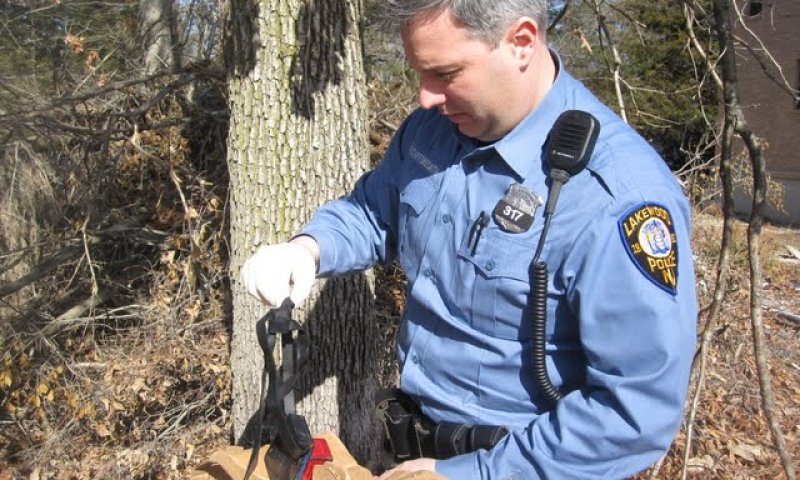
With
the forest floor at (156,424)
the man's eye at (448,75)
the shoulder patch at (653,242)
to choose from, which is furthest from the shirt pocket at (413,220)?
the forest floor at (156,424)

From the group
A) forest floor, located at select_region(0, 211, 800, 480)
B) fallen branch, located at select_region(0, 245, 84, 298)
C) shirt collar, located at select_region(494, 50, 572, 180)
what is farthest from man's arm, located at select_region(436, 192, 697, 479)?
fallen branch, located at select_region(0, 245, 84, 298)

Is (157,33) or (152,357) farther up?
(157,33)

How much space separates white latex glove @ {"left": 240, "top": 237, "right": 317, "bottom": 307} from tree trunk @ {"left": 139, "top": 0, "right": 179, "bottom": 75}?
335cm

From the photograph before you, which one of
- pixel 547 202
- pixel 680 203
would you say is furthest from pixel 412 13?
pixel 680 203

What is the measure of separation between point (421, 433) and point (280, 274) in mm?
596

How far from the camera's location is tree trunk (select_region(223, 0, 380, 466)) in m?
2.89

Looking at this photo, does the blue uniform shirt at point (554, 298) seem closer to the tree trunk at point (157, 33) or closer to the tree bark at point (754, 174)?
the tree bark at point (754, 174)

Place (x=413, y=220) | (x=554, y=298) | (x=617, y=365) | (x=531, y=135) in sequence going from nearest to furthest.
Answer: (x=617, y=365), (x=554, y=298), (x=531, y=135), (x=413, y=220)

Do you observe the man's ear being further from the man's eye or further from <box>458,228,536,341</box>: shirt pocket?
<box>458,228,536,341</box>: shirt pocket

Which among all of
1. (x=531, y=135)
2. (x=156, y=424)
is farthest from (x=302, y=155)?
(x=156, y=424)

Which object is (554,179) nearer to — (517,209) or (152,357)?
(517,209)

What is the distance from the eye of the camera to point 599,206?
1550 mm

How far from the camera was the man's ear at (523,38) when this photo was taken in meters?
1.60

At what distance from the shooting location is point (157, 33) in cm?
527
